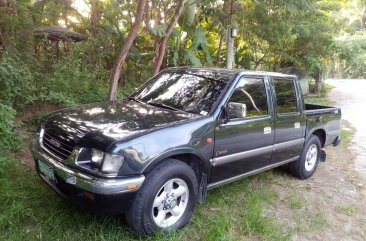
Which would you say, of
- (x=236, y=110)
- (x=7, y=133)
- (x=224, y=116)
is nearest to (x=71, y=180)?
(x=224, y=116)

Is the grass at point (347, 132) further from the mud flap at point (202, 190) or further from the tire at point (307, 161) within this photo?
the mud flap at point (202, 190)

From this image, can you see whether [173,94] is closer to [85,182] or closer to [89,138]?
[89,138]

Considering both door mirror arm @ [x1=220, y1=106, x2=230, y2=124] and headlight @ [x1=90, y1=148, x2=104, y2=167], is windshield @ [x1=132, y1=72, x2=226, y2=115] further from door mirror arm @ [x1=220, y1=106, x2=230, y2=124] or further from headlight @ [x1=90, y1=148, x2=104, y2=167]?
headlight @ [x1=90, y1=148, x2=104, y2=167]

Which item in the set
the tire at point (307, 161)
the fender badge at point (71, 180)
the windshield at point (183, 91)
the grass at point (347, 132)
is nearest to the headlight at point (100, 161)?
the fender badge at point (71, 180)

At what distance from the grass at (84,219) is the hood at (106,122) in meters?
0.88

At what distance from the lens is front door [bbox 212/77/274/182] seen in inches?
157

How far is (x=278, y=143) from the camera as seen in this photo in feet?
16.1

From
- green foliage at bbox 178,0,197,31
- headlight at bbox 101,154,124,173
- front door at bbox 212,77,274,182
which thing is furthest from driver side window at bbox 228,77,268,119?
green foliage at bbox 178,0,197,31

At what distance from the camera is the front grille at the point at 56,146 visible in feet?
10.8

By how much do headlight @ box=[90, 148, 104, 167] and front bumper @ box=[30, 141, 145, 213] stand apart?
0.45 feet

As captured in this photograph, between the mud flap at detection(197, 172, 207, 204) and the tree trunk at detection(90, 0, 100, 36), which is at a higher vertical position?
the tree trunk at detection(90, 0, 100, 36)

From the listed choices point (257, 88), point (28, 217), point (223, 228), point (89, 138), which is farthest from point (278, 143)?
point (28, 217)

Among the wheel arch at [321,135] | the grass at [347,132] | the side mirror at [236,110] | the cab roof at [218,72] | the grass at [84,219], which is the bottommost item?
the grass at [347,132]

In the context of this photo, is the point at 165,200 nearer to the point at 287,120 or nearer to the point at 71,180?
the point at 71,180
